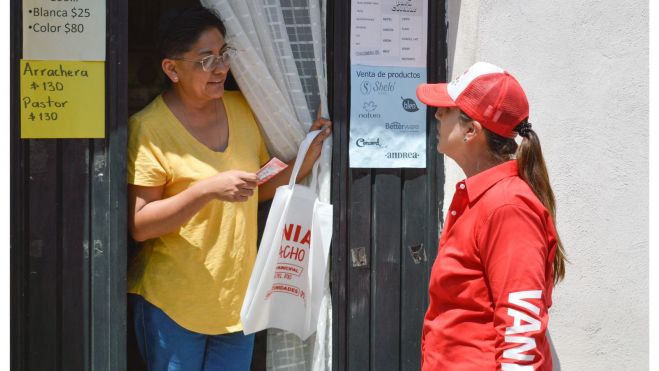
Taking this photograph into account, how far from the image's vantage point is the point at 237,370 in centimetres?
363

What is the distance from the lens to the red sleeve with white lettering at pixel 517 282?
2305mm

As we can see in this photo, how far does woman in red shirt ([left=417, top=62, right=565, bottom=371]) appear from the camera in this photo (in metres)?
2.32

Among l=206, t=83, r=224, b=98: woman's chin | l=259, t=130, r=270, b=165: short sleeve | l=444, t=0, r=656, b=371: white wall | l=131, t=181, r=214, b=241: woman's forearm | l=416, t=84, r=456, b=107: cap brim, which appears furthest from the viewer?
l=444, t=0, r=656, b=371: white wall

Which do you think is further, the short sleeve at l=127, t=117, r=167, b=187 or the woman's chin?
the woman's chin

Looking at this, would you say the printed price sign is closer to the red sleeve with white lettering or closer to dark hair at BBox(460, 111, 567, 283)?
dark hair at BBox(460, 111, 567, 283)

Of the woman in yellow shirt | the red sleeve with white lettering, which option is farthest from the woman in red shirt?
the woman in yellow shirt

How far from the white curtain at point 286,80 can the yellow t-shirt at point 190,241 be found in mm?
256

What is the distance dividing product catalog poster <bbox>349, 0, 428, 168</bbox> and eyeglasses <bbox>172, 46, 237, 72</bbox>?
1.76 ft

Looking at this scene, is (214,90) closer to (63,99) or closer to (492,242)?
(63,99)

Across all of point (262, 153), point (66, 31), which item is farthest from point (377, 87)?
point (66, 31)

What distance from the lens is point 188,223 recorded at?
11.5 feet

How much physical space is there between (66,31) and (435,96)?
1562 mm

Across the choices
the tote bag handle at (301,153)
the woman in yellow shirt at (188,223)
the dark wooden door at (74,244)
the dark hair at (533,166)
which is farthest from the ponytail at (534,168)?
the dark wooden door at (74,244)

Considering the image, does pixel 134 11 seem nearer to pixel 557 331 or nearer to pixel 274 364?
pixel 274 364
